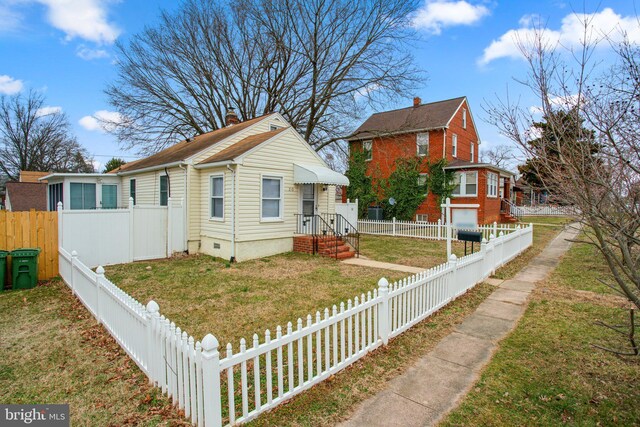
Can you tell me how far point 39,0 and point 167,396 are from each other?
15754mm

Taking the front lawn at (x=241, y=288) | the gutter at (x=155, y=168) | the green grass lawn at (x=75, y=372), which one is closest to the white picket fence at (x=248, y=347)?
the green grass lawn at (x=75, y=372)

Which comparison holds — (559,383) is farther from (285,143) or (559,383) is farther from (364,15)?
(364,15)

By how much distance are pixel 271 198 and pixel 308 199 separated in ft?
6.39

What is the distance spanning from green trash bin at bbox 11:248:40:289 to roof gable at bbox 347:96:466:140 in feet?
56.9

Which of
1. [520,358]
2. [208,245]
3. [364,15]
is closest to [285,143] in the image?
[208,245]

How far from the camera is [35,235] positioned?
27.9ft

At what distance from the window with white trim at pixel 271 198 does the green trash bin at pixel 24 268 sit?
20.5 feet

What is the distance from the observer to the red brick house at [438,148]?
2128 centimetres

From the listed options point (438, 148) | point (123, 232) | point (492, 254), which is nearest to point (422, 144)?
point (438, 148)

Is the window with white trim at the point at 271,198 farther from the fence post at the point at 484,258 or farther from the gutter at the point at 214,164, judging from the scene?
the fence post at the point at 484,258

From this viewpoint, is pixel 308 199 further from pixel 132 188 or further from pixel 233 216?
pixel 132 188

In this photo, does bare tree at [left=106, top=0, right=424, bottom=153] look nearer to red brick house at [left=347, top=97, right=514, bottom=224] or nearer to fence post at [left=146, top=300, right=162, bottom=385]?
red brick house at [left=347, top=97, right=514, bottom=224]

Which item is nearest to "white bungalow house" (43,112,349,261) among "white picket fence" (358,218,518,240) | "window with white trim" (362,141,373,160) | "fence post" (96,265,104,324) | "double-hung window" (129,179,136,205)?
"double-hung window" (129,179,136,205)

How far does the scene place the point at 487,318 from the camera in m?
5.97
